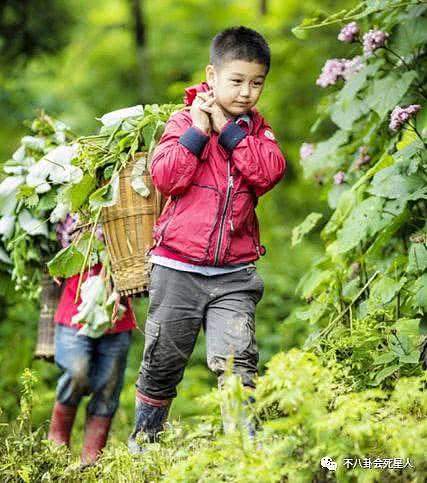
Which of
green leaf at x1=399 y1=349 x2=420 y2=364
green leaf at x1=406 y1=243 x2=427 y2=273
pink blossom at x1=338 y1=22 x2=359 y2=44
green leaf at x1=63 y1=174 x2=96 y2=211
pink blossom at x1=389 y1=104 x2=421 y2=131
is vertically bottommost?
green leaf at x1=399 y1=349 x2=420 y2=364

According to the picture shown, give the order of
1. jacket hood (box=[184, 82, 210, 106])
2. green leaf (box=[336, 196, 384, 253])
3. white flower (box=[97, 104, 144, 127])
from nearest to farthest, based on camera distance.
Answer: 1. jacket hood (box=[184, 82, 210, 106])
2. white flower (box=[97, 104, 144, 127])
3. green leaf (box=[336, 196, 384, 253])

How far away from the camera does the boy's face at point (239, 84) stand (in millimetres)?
4145

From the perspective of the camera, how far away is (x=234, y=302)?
426 cm

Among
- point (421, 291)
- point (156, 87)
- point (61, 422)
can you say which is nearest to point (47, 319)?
point (61, 422)

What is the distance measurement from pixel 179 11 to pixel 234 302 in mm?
14033

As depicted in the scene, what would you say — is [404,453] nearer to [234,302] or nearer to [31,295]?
[234,302]

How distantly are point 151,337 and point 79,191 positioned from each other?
784 mm

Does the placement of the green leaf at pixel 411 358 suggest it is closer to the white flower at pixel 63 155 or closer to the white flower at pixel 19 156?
the white flower at pixel 63 155

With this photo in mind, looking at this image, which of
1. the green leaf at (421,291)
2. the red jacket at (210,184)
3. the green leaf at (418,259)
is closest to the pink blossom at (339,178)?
the green leaf at (418,259)

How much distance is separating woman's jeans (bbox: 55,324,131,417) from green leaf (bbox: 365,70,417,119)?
1851 millimetres

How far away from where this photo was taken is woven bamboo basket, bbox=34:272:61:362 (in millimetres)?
5719

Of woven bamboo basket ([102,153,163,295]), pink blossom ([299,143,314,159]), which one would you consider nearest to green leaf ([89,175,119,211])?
woven bamboo basket ([102,153,163,295])

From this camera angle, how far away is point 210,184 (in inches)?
165

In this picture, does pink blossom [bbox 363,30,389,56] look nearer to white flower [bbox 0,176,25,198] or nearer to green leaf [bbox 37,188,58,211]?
green leaf [bbox 37,188,58,211]
